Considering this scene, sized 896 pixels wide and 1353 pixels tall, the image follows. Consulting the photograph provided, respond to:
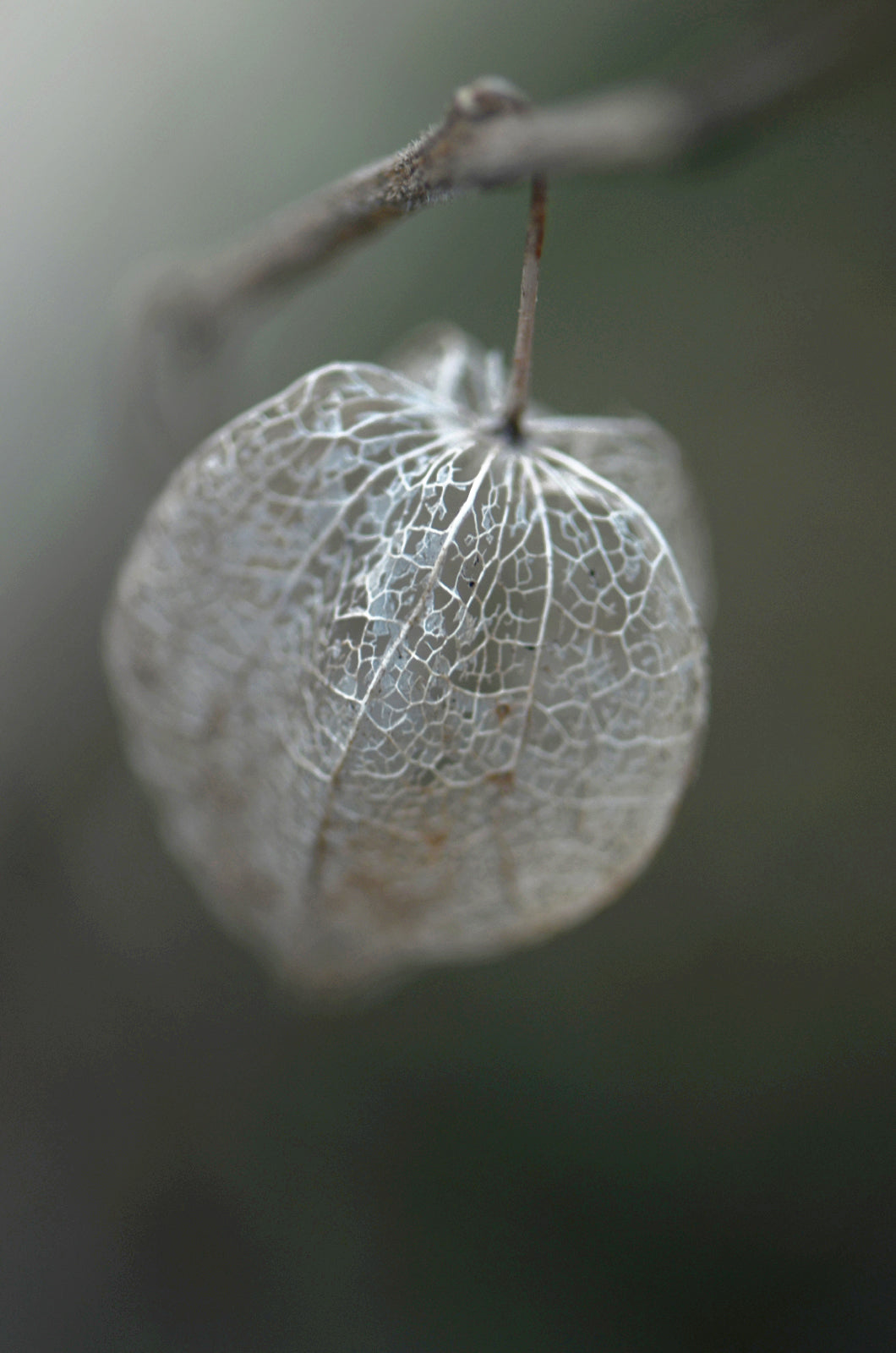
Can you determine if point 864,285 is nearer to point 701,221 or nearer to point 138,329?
point 701,221

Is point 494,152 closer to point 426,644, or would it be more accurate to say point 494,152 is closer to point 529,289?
point 529,289

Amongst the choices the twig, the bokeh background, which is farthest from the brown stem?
the bokeh background

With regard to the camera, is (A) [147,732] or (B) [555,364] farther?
(B) [555,364]

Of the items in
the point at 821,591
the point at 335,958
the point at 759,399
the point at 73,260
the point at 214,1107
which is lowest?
the point at 214,1107

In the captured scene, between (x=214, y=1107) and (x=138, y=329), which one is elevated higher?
(x=138, y=329)

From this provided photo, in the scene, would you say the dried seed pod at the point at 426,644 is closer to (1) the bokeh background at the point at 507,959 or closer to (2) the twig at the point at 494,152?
(2) the twig at the point at 494,152

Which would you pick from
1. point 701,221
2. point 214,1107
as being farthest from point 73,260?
point 214,1107

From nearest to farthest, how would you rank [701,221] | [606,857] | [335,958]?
1. [606,857]
2. [335,958]
3. [701,221]
